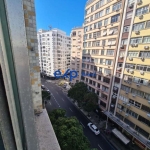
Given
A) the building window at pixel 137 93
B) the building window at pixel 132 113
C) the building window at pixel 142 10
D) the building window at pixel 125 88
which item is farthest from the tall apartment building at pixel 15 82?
the building window at pixel 132 113

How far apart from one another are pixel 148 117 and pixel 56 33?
100ft

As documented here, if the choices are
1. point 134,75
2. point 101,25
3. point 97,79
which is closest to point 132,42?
point 134,75

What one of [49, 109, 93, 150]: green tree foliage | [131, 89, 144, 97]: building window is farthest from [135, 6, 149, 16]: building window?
[49, 109, 93, 150]: green tree foliage

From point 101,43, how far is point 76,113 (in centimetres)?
1329

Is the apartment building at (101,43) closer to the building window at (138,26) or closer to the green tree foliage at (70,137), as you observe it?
the building window at (138,26)

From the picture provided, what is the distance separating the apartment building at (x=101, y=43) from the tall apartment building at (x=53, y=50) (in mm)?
14511

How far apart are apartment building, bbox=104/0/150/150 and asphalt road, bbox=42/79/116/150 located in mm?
3517

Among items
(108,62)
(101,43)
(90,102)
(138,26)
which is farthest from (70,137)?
(101,43)

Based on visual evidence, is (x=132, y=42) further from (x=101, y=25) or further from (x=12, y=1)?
(x=12, y=1)

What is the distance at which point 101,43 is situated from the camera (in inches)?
619

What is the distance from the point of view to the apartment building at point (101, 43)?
13.5 meters

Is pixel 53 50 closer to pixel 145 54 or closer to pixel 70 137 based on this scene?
pixel 145 54

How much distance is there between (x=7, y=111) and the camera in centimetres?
108

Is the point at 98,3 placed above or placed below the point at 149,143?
above
